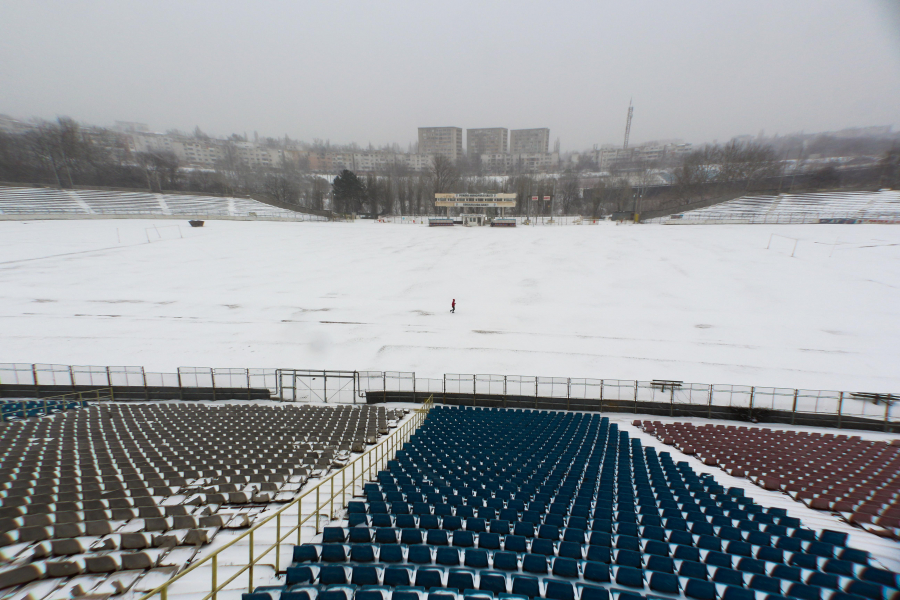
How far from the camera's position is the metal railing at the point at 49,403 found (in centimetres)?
1669

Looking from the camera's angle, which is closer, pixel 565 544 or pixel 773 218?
pixel 565 544

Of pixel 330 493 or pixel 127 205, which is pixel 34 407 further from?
pixel 127 205

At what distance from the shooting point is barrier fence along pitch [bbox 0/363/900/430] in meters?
18.7

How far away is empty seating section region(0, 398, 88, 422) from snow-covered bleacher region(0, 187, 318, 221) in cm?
8498

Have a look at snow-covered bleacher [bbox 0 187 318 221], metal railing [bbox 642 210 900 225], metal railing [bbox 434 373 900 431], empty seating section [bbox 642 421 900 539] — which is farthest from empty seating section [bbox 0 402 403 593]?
metal railing [bbox 642 210 900 225]

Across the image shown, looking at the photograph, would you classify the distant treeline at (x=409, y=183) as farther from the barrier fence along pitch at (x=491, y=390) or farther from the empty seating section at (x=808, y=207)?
the barrier fence along pitch at (x=491, y=390)

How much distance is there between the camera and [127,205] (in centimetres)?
9562

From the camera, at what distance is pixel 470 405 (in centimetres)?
2011

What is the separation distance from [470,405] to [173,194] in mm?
121388

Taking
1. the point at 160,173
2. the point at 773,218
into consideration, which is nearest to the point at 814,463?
the point at 773,218

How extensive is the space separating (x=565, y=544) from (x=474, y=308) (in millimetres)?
26442

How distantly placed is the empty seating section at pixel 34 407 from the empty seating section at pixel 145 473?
67.1 inches

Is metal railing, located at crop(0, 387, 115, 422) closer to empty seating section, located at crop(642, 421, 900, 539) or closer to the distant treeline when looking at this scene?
empty seating section, located at crop(642, 421, 900, 539)

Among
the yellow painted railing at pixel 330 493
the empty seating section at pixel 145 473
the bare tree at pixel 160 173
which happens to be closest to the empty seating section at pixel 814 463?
the yellow painted railing at pixel 330 493
